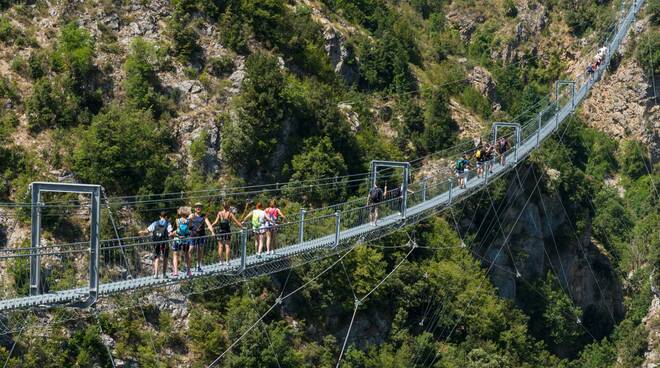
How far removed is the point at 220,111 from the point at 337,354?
1013 cm

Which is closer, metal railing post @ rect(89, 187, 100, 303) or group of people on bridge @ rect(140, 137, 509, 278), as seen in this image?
metal railing post @ rect(89, 187, 100, 303)

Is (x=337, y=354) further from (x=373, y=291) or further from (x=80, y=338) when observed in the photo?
(x=80, y=338)

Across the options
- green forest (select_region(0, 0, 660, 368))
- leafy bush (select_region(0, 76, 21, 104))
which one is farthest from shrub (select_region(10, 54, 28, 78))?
leafy bush (select_region(0, 76, 21, 104))

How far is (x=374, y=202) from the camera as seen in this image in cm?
3325

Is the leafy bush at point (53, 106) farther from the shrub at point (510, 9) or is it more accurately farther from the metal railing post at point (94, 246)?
the shrub at point (510, 9)

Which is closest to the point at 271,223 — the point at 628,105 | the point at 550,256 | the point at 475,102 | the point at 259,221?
the point at 259,221

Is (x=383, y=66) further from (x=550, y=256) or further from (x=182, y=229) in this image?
(x=182, y=229)

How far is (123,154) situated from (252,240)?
14.5 m

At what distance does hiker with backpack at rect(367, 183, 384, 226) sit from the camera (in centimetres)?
3319

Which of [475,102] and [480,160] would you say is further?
[475,102]

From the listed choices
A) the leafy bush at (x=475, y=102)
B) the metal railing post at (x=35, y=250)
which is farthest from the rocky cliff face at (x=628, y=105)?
the metal railing post at (x=35, y=250)

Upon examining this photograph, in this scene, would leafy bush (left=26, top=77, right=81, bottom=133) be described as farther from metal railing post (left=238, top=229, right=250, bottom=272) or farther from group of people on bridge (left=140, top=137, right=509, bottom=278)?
metal railing post (left=238, top=229, right=250, bottom=272)

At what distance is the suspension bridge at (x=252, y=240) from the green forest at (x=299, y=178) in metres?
1.72

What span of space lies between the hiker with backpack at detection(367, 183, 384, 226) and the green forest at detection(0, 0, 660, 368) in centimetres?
460
